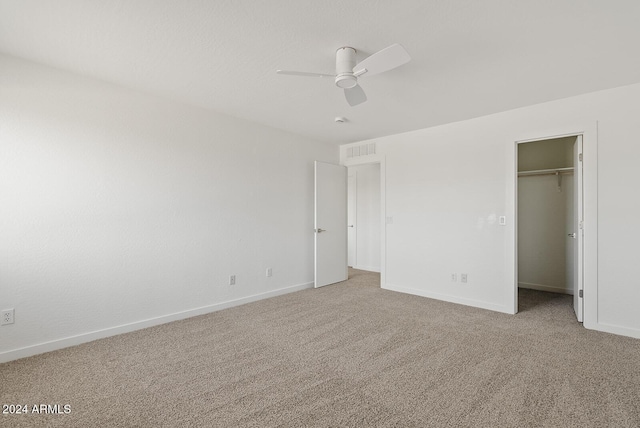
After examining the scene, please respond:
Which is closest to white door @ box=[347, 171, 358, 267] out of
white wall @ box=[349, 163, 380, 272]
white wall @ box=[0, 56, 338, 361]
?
white wall @ box=[349, 163, 380, 272]

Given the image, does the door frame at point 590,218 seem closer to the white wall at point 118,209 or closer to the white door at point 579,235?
the white door at point 579,235

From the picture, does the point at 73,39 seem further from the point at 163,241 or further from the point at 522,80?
the point at 522,80

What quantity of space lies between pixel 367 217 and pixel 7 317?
18.1ft

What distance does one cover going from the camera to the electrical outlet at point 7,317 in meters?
2.41

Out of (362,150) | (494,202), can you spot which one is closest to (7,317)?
(362,150)

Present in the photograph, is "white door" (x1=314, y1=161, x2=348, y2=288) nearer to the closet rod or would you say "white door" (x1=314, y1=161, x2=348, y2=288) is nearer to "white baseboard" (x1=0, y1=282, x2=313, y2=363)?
"white baseboard" (x1=0, y1=282, x2=313, y2=363)

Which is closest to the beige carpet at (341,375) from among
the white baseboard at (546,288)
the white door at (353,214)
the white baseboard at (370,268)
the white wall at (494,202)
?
the white wall at (494,202)

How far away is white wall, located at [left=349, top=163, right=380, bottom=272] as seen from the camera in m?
6.30

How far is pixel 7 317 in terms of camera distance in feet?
7.98

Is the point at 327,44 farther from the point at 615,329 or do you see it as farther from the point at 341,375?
the point at 615,329

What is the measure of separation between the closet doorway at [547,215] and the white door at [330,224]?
2985 millimetres

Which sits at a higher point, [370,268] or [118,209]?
[118,209]

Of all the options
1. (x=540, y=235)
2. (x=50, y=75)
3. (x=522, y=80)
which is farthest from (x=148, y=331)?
(x=540, y=235)

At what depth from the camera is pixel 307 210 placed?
16.0 feet
